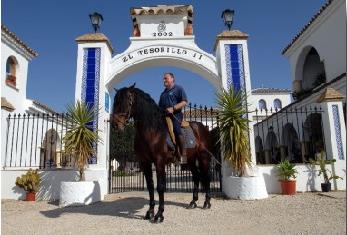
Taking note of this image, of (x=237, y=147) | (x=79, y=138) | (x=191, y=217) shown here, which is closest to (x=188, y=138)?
(x=191, y=217)

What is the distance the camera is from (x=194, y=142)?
621 cm

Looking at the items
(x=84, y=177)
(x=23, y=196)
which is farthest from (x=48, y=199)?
(x=84, y=177)

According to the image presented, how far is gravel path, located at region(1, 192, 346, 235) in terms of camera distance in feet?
14.9

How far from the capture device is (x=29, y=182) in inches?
325

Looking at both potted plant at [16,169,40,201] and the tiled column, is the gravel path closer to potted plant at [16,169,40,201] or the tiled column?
potted plant at [16,169,40,201]

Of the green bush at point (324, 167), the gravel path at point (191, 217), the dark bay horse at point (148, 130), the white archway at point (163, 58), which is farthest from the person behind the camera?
the white archway at point (163, 58)

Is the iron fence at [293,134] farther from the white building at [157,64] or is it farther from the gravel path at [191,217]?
the gravel path at [191,217]

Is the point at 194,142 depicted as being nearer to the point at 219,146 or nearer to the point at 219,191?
the point at 219,146

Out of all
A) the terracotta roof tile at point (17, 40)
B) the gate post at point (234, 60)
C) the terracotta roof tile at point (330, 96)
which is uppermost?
the terracotta roof tile at point (17, 40)

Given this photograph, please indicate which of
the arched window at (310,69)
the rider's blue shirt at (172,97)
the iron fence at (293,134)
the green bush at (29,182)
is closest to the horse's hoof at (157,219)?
the rider's blue shirt at (172,97)

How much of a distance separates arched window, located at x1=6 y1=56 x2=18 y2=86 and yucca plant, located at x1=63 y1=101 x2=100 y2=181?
22.8 feet

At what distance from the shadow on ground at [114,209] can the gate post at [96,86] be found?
1.10 m

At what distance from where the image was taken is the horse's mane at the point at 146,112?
5.27 metres

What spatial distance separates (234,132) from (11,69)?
10.8 meters
